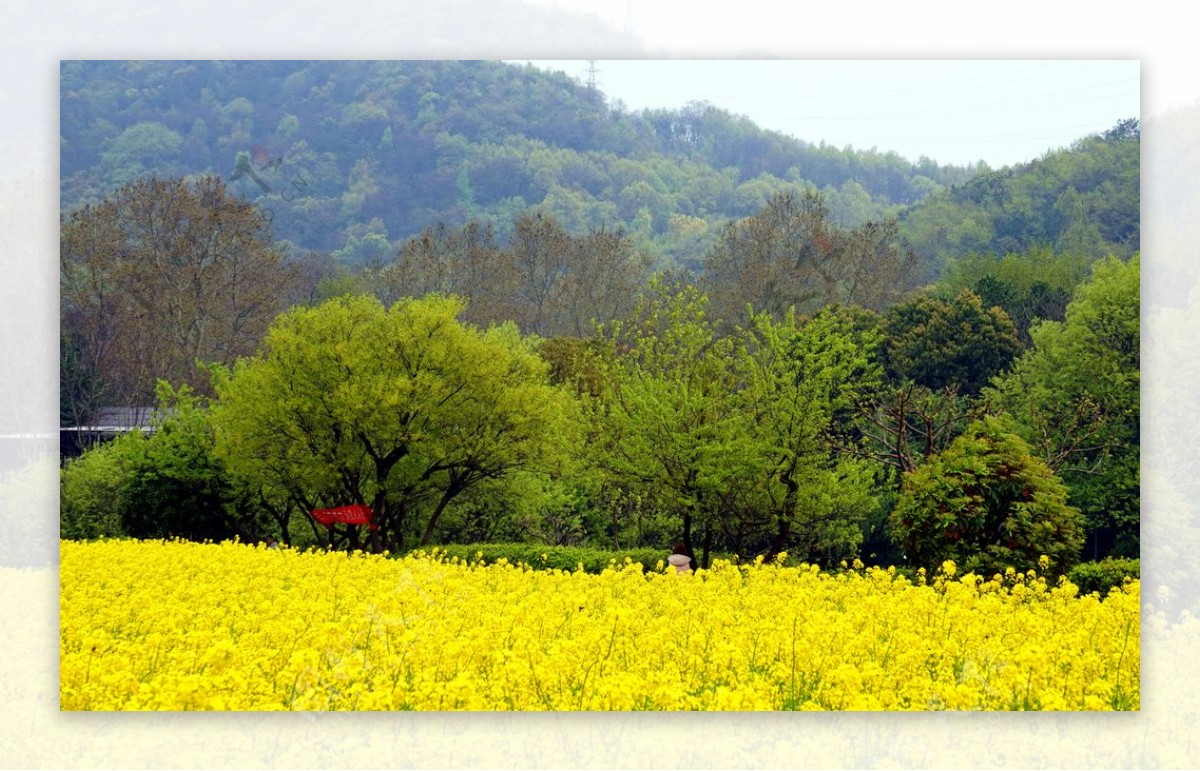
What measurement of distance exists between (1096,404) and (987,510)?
113 centimetres

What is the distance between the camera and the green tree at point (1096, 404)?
30.4 feet

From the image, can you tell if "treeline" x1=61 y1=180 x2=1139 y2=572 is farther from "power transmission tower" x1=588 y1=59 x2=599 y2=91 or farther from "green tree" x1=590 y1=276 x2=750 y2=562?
"power transmission tower" x1=588 y1=59 x2=599 y2=91

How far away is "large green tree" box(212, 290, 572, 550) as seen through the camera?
11125mm

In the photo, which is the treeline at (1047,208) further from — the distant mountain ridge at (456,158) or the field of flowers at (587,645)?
the field of flowers at (587,645)

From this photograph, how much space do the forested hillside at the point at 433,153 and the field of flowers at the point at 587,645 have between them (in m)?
2.89

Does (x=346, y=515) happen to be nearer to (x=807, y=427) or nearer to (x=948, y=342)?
(x=807, y=427)

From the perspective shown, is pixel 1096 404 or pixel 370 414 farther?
pixel 370 414

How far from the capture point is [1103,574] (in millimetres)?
9344

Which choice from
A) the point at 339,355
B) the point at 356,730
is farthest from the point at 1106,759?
the point at 339,355

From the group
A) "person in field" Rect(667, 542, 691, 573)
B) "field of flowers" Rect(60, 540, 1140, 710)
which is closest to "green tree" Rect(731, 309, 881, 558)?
"person in field" Rect(667, 542, 691, 573)

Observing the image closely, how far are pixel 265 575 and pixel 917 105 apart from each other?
606cm

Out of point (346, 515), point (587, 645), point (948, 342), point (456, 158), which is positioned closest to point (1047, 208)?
point (948, 342)

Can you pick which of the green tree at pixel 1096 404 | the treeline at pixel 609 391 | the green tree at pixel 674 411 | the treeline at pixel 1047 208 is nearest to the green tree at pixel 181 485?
the treeline at pixel 609 391

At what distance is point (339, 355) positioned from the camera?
11445 mm
